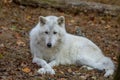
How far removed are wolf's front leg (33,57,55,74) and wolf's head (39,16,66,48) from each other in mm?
387

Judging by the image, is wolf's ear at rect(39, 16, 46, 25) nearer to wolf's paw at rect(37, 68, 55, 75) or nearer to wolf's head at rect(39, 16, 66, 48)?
wolf's head at rect(39, 16, 66, 48)

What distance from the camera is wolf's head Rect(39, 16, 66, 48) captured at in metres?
7.98

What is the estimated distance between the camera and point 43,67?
7766 mm

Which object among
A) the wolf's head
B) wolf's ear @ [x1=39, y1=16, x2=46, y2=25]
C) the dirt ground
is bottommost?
the dirt ground

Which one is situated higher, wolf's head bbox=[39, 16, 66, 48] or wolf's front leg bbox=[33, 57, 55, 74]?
wolf's head bbox=[39, 16, 66, 48]

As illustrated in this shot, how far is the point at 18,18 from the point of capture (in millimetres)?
12898

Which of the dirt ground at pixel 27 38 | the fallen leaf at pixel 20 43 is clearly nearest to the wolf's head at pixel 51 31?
the dirt ground at pixel 27 38

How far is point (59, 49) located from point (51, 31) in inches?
24.5

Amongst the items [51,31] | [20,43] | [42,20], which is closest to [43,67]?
[51,31]

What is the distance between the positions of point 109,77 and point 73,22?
6043mm

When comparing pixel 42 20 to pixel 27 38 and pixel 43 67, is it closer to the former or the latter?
pixel 43 67

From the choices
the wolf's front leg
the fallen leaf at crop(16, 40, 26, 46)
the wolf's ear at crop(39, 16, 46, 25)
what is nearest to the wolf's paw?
the wolf's front leg

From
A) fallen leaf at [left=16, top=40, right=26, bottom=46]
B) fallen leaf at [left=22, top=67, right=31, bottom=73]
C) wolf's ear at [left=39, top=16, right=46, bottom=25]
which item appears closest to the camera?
fallen leaf at [left=22, top=67, right=31, bottom=73]

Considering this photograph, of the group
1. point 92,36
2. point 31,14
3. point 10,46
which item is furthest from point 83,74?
point 31,14
